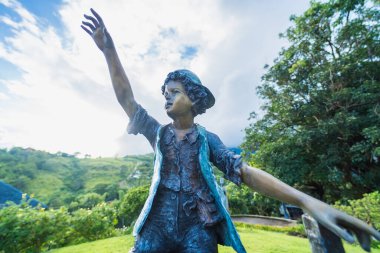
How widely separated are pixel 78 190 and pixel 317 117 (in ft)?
162

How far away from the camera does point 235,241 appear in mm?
1415

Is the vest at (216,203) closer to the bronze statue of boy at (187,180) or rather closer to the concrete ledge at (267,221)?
the bronze statue of boy at (187,180)

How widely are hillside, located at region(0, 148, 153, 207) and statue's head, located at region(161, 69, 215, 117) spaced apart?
36002mm

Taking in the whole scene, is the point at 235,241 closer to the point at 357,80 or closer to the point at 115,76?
the point at 115,76

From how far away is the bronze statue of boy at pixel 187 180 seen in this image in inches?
52.7

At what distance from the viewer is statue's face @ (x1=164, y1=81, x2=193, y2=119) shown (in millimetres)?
1756

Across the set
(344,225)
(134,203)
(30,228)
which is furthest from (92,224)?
(344,225)

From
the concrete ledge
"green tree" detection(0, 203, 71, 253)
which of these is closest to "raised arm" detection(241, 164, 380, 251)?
"green tree" detection(0, 203, 71, 253)

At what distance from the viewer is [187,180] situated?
62.9 inches

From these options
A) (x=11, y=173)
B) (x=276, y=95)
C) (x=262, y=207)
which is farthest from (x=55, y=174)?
(x=276, y=95)

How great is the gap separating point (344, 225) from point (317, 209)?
130 millimetres

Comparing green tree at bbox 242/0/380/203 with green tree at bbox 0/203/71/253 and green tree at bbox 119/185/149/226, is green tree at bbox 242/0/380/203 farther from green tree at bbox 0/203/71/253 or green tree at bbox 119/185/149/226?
green tree at bbox 0/203/71/253

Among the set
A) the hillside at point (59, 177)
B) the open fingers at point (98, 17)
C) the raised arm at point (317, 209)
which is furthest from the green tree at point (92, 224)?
the hillside at point (59, 177)

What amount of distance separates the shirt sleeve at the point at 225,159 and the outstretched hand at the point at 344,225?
532 millimetres
